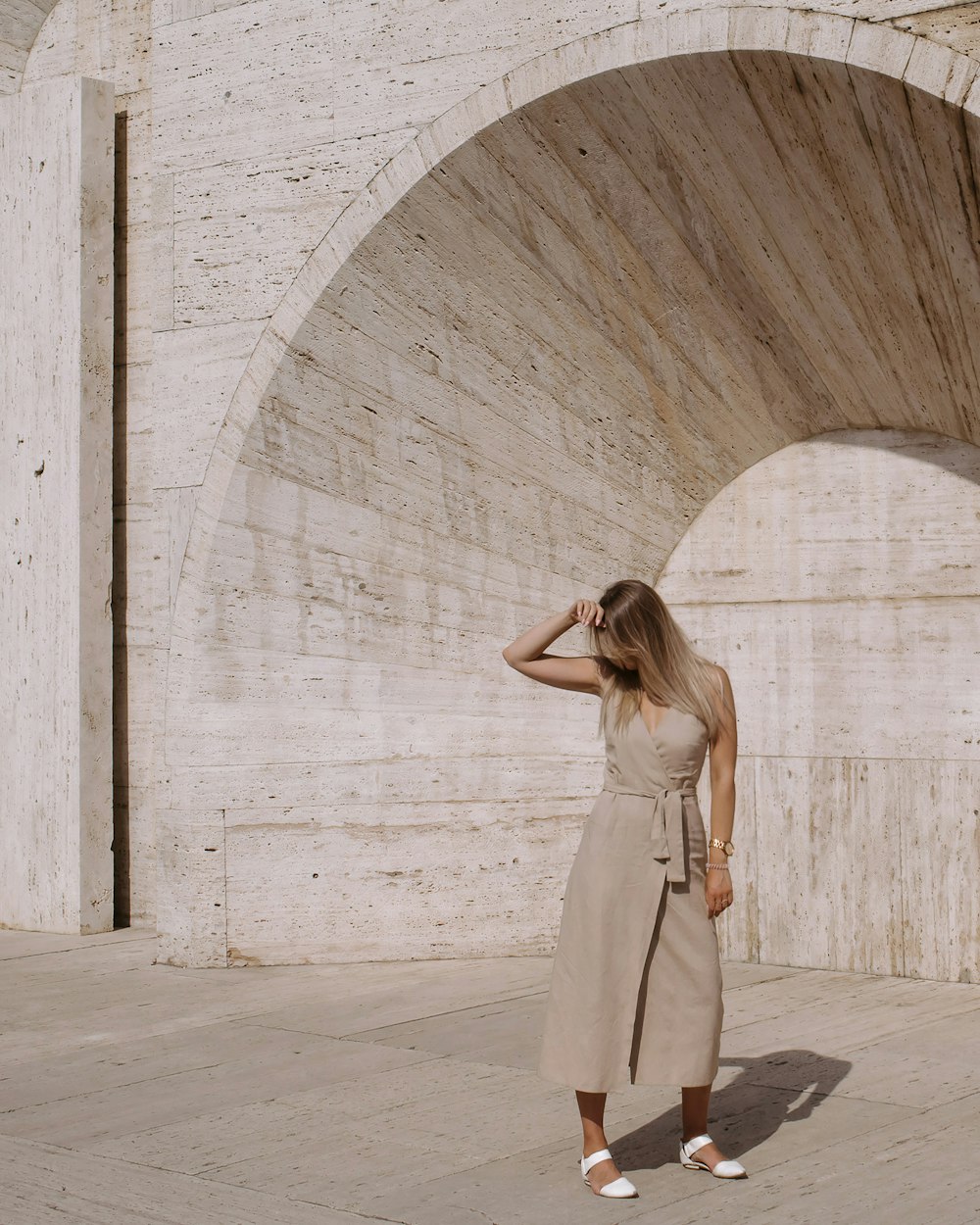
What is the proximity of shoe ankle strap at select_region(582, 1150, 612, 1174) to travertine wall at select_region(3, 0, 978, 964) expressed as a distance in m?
3.58

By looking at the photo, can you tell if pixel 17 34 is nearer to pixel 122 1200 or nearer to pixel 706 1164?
pixel 122 1200

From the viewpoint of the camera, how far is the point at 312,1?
7.62 metres

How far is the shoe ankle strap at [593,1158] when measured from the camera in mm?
4035

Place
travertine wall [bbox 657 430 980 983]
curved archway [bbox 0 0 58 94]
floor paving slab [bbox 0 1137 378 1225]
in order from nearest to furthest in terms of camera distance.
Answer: floor paving slab [bbox 0 1137 378 1225] < travertine wall [bbox 657 430 980 983] < curved archway [bbox 0 0 58 94]

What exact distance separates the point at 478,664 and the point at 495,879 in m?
1.06

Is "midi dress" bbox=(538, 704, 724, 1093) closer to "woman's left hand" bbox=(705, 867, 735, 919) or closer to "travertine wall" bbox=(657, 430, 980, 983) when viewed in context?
"woman's left hand" bbox=(705, 867, 735, 919)

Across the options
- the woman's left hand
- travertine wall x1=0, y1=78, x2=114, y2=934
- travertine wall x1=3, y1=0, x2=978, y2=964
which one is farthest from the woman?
travertine wall x1=0, y1=78, x2=114, y2=934

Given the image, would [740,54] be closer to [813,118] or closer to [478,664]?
[813,118]

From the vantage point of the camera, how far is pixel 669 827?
4.15 m

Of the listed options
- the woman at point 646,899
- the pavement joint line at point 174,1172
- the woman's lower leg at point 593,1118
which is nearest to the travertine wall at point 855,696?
the woman at point 646,899

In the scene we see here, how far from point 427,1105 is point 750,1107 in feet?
3.30

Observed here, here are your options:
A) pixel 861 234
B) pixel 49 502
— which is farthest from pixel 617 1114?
pixel 49 502

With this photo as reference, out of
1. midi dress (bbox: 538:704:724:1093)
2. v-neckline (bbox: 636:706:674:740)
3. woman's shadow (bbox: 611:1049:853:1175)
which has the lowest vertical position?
woman's shadow (bbox: 611:1049:853:1175)

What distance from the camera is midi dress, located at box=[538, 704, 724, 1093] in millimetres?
4066
